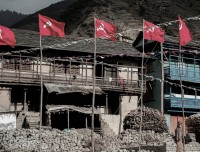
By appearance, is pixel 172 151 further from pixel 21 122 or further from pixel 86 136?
pixel 21 122

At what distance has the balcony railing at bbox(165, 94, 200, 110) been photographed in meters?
41.7

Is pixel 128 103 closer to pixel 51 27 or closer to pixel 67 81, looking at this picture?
pixel 67 81

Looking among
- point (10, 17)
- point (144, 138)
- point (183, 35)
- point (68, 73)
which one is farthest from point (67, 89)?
point (10, 17)

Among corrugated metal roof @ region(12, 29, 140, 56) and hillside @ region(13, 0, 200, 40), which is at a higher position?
hillside @ region(13, 0, 200, 40)

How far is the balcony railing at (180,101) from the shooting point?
41.7 m

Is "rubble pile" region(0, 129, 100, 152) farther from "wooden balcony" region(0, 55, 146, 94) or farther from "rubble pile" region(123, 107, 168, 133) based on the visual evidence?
"wooden balcony" region(0, 55, 146, 94)

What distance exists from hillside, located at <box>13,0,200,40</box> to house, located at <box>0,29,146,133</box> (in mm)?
21495

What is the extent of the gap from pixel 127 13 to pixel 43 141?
1721 inches

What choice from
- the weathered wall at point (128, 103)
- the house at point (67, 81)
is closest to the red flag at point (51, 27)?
the house at point (67, 81)

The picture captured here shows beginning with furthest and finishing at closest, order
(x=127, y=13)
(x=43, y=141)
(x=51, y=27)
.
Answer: (x=127, y=13)
(x=43, y=141)
(x=51, y=27)

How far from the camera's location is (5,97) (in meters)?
33.2

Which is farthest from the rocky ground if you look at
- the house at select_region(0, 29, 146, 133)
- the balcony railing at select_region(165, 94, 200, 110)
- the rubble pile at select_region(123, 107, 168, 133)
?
the balcony railing at select_region(165, 94, 200, 110)

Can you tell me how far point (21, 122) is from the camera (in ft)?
103

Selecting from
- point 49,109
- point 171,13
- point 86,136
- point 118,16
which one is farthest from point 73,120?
point 171,13
